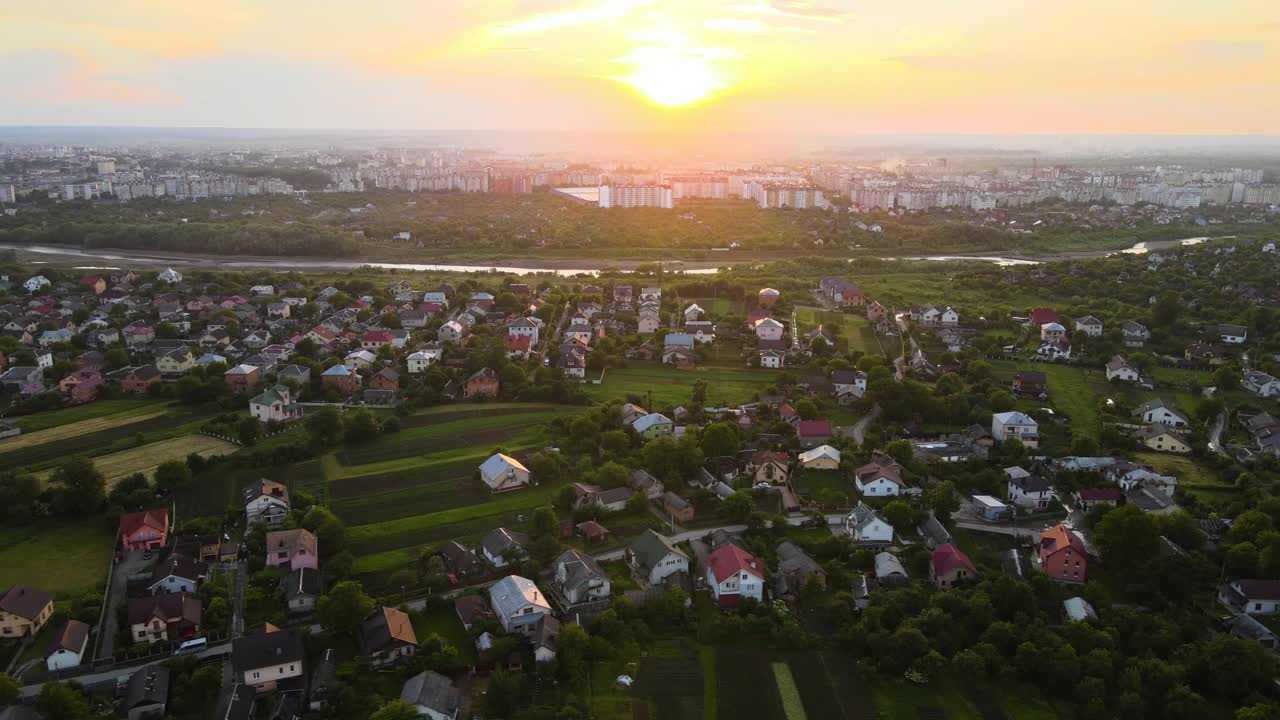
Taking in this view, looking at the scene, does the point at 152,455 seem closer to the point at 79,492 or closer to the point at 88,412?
the point at 79,492

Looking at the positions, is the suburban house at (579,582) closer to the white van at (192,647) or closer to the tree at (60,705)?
the white van at (192,647)

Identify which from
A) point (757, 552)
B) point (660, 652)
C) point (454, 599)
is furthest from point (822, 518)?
point (454, 599)

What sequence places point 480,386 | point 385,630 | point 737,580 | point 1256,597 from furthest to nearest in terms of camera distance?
1. point 480,386
2. point 737,580
3. point 1256,597
4. point 385,630

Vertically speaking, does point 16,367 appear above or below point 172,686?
above

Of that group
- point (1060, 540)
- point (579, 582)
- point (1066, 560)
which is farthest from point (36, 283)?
point (1066, 560)

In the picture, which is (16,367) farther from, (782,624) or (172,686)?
(782,624)

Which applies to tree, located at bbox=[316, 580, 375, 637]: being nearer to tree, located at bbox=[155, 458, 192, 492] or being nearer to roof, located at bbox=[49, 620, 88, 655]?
roof, located at bbox=[49, 620, 88, 655]

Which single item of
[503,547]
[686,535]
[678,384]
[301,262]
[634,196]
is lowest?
[686,535]
